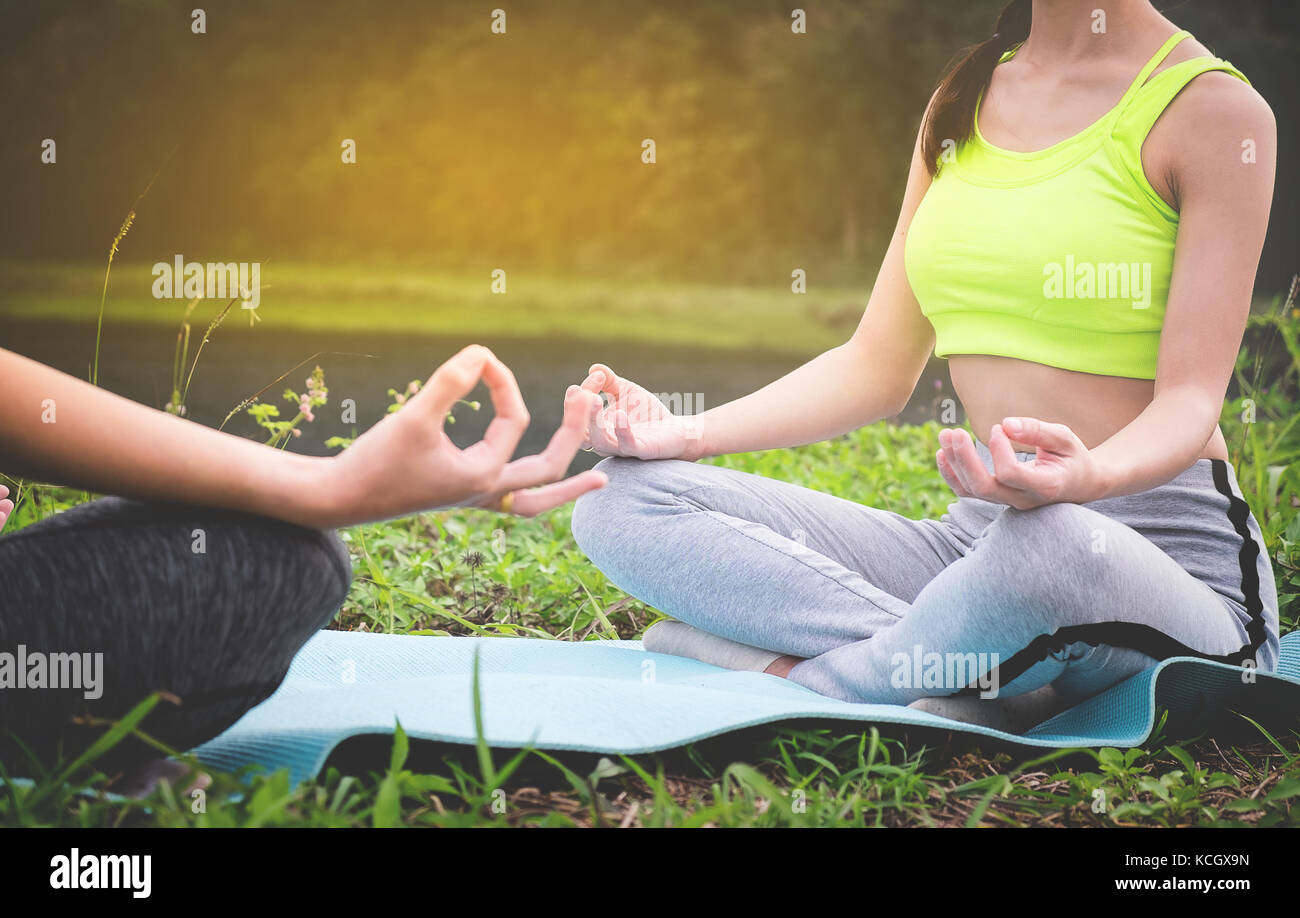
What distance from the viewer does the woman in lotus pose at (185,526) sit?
998mm

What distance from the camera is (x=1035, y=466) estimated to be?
131cm

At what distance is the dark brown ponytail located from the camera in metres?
1.86

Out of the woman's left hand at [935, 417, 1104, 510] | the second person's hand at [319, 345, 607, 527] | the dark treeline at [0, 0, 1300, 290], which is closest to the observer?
the second person's hand at [319, 345, 607, 527]

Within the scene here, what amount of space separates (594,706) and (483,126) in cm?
1131

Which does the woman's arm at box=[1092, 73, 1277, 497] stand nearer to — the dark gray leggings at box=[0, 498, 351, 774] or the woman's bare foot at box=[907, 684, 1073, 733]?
the woman's bare foot at box=[907, 684, 1073, 733]

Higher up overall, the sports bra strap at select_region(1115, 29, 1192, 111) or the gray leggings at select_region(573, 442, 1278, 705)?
the sports bra strap at select_region(1115, 29, 1192, 111)

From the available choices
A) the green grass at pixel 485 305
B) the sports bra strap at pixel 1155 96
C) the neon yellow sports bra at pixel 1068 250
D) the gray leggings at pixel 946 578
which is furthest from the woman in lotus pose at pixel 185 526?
the green grass at pixel 485 305

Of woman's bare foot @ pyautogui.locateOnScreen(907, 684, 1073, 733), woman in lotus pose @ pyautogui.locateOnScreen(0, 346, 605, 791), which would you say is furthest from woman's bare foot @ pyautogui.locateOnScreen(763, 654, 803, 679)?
woman in lotus pose @ pyautogui.locateOnScreen(0, 346, 605, 791)

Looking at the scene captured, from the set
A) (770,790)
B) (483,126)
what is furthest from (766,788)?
(483,126)

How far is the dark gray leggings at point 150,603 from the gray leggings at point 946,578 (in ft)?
2.39

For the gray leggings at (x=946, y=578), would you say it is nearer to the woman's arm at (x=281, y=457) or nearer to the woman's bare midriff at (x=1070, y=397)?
the woman's bare midriff at (x=1070, y=397)

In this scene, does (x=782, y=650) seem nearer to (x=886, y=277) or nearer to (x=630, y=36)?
(x=886, y=277)

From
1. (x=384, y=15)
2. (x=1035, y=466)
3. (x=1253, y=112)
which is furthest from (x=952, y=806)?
(x=384, y=15)
